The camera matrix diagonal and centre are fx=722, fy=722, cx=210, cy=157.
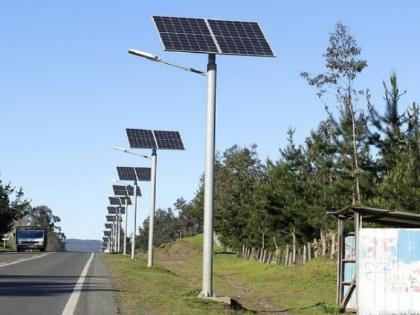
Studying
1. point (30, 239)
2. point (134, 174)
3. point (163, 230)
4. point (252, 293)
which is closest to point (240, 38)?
point (252, 293)

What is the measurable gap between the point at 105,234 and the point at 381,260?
14379 centimetres

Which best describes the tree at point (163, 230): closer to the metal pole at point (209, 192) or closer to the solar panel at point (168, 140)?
the solar panel at point (168, 140)

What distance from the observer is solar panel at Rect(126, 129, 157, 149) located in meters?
36.6

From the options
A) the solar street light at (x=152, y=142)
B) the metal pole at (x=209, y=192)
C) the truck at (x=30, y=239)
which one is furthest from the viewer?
the truck at (x=30, y=239)

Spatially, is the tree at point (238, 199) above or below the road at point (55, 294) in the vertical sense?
above

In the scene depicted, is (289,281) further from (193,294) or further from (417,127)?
(193,294)

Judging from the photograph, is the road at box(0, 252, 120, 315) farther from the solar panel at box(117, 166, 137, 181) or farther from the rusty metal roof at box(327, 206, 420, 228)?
the solar panel at box(117, 166, 137, 181)

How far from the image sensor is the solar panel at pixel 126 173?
5234 centimetres

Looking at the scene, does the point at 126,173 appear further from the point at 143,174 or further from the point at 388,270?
the point at 388,270

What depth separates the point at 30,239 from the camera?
72.9m

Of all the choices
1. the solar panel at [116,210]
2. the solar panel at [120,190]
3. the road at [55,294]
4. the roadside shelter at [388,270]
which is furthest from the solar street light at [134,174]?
the roadside shelter at [388,270]

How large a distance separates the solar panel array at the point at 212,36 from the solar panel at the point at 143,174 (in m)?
30.8

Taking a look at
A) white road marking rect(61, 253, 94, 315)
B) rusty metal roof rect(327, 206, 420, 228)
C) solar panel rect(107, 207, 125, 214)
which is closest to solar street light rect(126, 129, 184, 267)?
white road marking rect(61, 253, 94, 315)

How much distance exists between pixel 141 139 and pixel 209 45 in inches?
719
